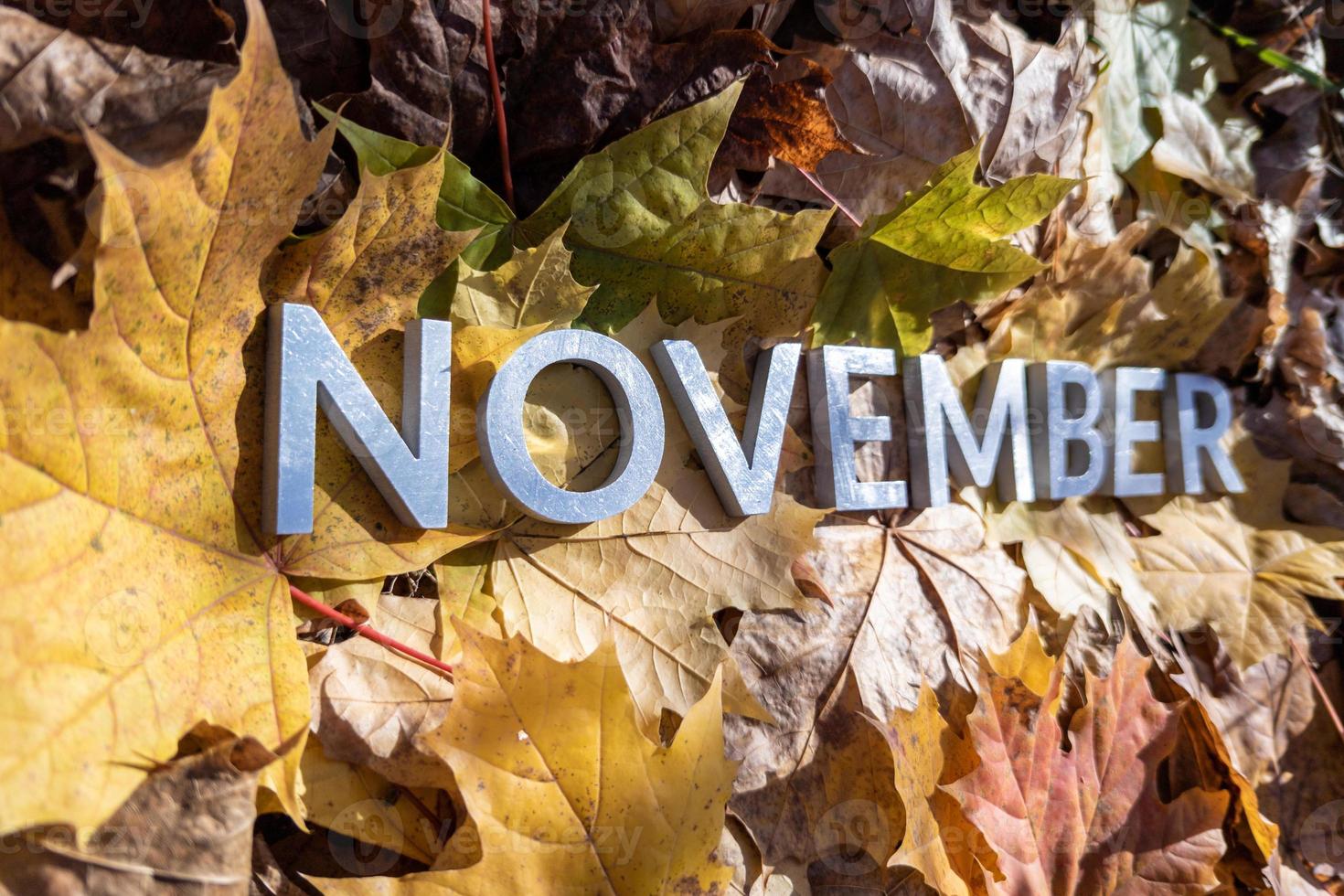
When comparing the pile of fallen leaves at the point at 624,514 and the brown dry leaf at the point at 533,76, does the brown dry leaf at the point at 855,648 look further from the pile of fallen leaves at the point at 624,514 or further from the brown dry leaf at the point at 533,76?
the brown dry leaf at the point at 533,76

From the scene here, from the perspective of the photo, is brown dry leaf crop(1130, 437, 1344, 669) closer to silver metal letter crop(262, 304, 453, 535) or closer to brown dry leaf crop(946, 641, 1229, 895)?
brown dry leaf crop(946, 641, 1229, 895)

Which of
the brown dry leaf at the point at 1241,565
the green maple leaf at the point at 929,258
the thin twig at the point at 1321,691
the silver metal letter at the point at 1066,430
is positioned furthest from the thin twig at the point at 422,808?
the thin twig at the point at 1321,691

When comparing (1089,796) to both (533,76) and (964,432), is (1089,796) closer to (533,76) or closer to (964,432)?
(964,432)

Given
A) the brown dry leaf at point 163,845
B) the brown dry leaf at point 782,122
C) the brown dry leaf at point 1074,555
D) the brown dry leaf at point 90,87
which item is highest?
the brown dry leaf at point 782,122

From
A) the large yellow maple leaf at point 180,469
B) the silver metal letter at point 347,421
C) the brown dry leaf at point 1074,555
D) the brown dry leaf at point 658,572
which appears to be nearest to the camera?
the large yellow maple leaf at point 180,469

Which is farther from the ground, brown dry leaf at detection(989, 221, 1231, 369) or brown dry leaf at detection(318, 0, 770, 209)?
brown dry leaf at detection(318, 0, 770, 209)

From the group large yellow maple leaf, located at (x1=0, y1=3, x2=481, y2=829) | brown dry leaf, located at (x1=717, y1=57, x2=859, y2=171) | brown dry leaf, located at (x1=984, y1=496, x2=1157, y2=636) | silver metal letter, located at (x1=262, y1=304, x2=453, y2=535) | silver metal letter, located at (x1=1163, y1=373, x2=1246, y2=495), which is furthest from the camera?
silver metal letter, located at (x1=1163, y1=373, x2=1246, y2=495)

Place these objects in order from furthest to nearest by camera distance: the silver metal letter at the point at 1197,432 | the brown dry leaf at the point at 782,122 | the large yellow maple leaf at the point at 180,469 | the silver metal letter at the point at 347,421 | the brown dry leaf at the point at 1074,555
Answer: the silver metal letter at the point at 1197,432 < the brown dry leaf at the point at 1074,555 < the brown dry leaf at the point at 782,122 < the silver metal letter at the point at 347,421 < the large yellow maple leaf at the point at 180,469

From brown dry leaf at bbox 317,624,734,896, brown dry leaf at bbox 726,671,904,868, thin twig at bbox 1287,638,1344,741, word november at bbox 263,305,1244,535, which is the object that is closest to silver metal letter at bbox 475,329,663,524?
word november at bbox 263,305,1244,535
